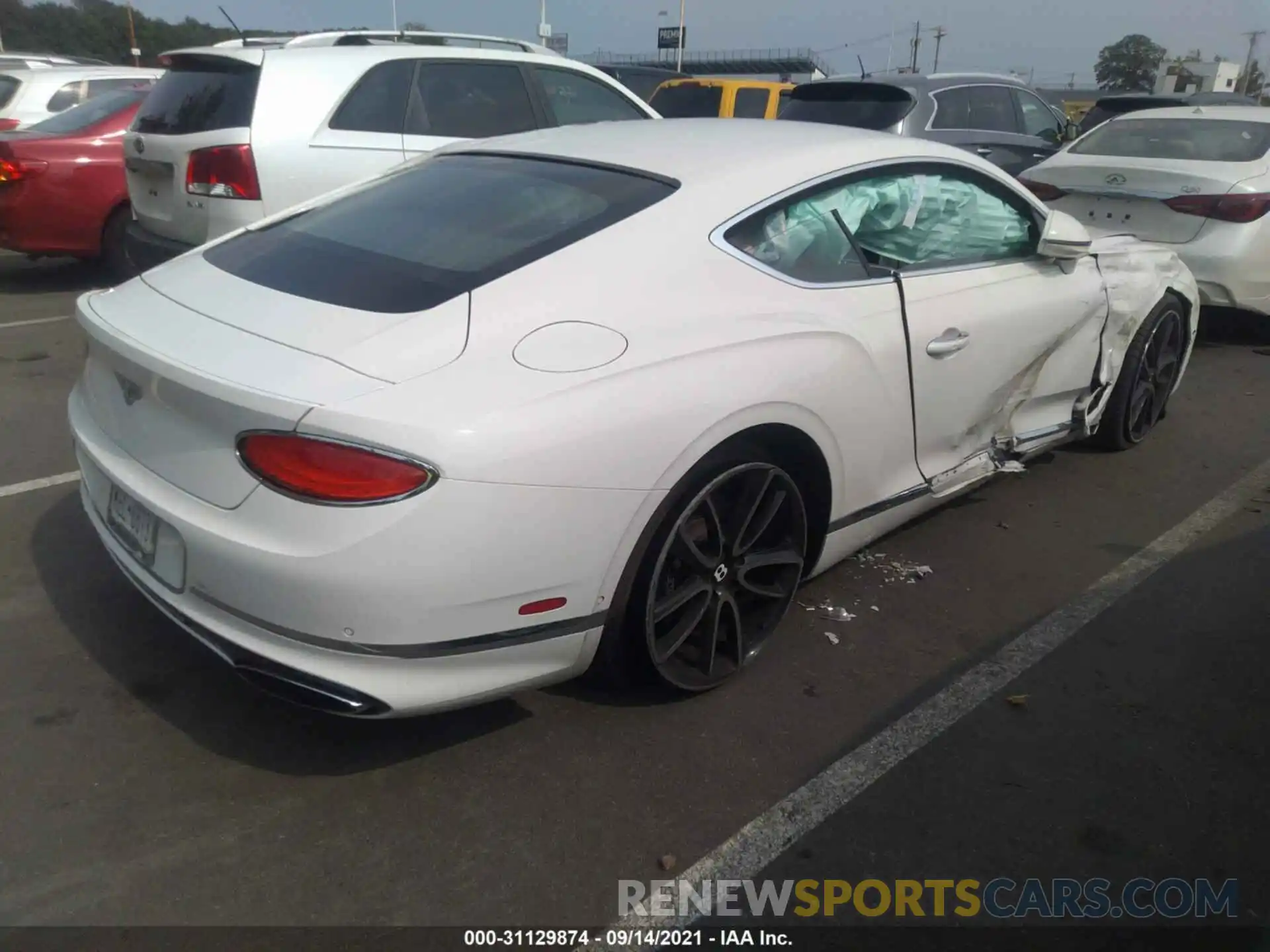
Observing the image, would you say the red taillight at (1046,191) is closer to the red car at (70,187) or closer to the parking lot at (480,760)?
the parking lot at (480,760)

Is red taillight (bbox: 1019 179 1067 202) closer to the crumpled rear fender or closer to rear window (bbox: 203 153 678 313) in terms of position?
the crumpled rear fender

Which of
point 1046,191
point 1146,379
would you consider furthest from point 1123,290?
point 1046,191

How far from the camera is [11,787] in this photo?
250 cm

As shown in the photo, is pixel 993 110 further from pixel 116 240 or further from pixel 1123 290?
pixel 116 240

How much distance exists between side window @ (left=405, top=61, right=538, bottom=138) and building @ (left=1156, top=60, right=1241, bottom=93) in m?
31.6

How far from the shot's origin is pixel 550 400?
91.6 inches

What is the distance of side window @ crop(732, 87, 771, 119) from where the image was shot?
1151 centimetres

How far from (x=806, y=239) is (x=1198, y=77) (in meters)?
53.8

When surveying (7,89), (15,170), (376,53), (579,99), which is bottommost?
(15,170)

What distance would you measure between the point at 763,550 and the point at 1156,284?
9.39ft

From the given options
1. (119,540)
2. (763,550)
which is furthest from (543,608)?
(119,540)

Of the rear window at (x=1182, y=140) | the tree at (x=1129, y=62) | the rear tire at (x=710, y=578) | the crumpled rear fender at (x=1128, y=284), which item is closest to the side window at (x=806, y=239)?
the rear tire at (x=710, y=578)

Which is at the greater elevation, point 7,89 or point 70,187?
point 7,89

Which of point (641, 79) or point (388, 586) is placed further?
point (641, 79)
